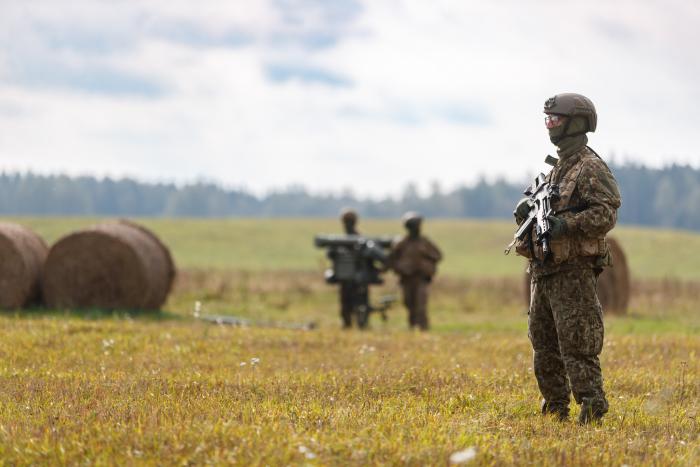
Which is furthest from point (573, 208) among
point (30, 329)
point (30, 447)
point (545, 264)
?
point (30, 329)

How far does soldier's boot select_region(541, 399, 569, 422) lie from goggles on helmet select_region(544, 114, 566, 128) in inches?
94.9

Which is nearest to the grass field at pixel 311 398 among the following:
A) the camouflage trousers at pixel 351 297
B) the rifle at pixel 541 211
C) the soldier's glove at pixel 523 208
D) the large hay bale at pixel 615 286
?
the rifle at pixel 541 211

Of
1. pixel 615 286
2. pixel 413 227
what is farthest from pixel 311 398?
pixel 615 286

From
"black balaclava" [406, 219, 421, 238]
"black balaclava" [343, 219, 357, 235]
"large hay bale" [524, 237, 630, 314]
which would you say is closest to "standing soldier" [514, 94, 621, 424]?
"black balaclava" [406, 219, 421, 238]

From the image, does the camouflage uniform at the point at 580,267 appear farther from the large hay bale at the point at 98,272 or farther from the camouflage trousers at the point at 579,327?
the large hay bale at the point at 98,272

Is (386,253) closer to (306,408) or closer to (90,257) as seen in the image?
(90,257)

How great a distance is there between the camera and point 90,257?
18.9 metres

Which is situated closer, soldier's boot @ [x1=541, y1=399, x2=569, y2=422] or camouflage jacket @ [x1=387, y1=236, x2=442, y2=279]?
soldier's boot @ [x1=541, y1=399, x2=569, y2=422]

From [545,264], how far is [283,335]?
768cm

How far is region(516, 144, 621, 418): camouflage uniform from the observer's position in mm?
7273

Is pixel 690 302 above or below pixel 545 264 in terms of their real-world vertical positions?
below

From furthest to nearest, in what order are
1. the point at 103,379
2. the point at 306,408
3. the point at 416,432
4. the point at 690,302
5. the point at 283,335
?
the point at 690,302, the point at 283,335, the point at 103,379, the point at 306,408, the point at 416,432

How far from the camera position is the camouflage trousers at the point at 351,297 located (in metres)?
19.6

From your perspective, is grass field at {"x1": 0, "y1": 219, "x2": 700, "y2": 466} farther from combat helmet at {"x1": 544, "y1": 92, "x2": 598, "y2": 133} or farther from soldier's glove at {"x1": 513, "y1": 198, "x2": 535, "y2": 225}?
combat helmet at {"x1": 544, "y1": 92, "x2": 598, "y2": 133}
